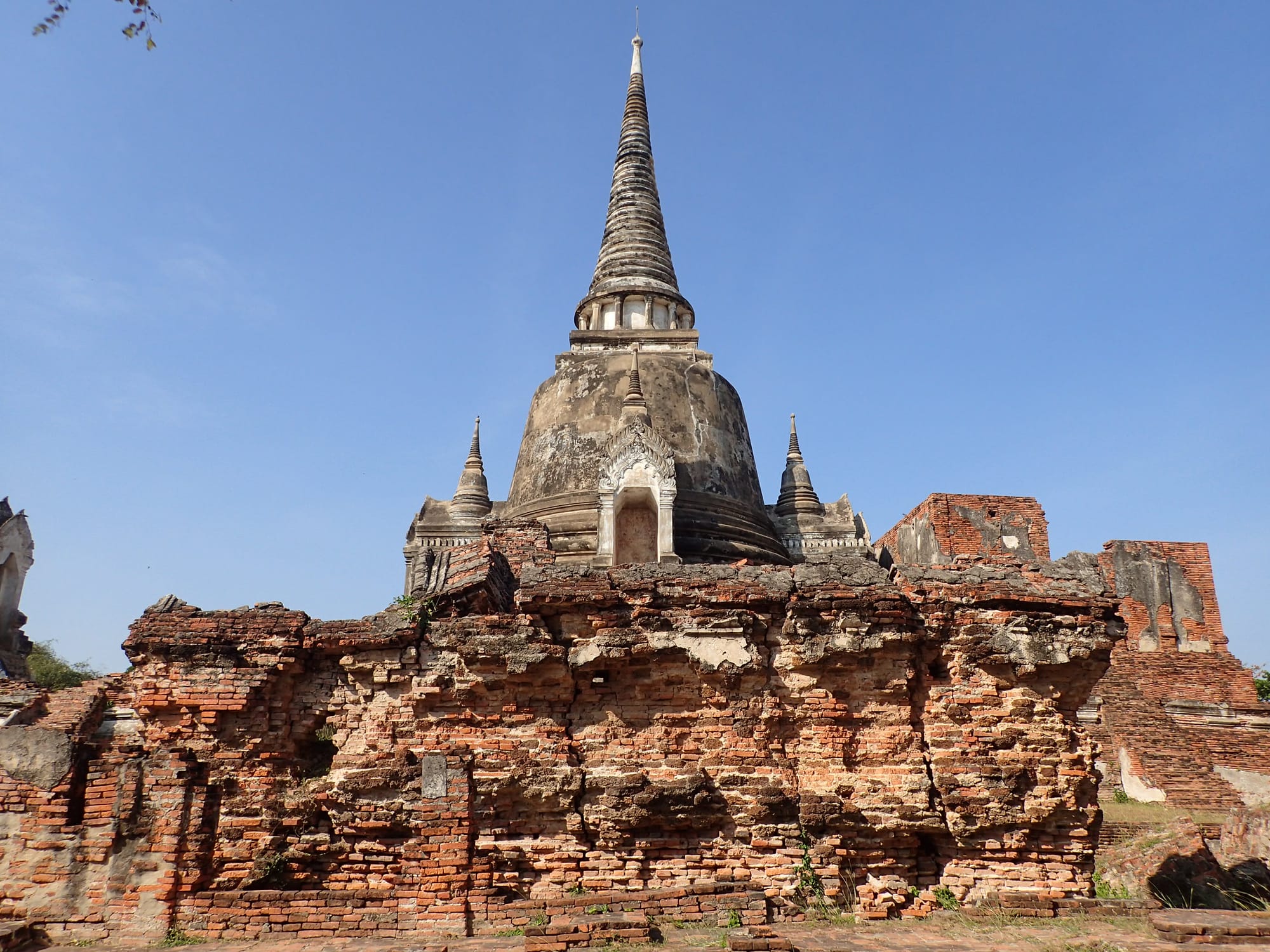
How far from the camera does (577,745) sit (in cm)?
838

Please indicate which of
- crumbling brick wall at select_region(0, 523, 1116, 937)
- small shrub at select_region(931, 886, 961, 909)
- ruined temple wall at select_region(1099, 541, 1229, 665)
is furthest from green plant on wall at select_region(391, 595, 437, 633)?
ruined temple wall at select_region(1099, 541, 1229, 665)

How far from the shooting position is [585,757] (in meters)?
8.34

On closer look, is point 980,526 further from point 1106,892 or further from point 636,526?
point 1106,892

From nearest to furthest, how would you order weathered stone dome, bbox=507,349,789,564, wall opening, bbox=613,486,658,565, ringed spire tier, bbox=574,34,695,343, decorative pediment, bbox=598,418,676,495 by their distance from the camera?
1. decorative pediment, bbox=598,418,676,495
2. wall opening, bbox=613,486,658,565
3. weathered stone dome, bbox=507,349,789,564
4. ringed spire tier, bbox=574,34,695,343

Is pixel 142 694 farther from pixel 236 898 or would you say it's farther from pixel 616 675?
pixel 616 675

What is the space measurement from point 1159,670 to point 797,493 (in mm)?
8107

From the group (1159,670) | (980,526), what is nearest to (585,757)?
(980,526)

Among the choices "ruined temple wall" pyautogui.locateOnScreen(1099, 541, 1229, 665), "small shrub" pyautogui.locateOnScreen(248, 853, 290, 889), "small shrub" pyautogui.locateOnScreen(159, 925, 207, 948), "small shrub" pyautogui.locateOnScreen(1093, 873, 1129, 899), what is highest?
"ruined temple wall" pyautogui.locateOnScreen(1099, 541, 1229, 665)

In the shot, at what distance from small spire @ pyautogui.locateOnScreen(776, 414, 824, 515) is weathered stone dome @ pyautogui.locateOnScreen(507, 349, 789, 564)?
64.3 inches

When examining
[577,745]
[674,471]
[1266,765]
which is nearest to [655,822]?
[577,745]

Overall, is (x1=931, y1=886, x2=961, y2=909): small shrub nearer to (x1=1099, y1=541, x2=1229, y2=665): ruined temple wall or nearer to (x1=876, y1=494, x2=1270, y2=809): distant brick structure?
(x1=876, y1=494, x2=1270, y2=809): distant brick structure

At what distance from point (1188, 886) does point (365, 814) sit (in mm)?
8454

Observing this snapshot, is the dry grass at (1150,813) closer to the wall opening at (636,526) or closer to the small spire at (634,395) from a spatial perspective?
the wall opening at (636,526)

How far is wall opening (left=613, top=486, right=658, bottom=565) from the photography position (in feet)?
56.3
